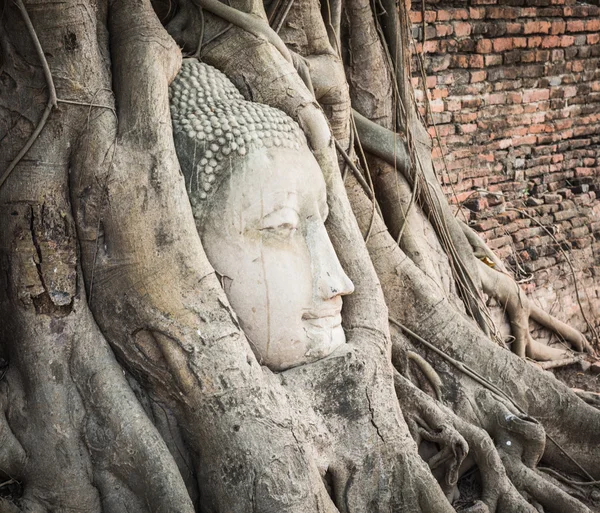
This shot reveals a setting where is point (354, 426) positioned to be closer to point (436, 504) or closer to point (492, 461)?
point (436, 504)

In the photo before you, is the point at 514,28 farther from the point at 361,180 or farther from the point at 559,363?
the point at 361,180

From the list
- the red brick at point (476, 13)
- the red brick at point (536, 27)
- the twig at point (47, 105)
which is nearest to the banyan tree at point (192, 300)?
the twig at point (47, 105)

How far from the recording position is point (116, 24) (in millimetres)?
3023

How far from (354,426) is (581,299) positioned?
13.7 ft

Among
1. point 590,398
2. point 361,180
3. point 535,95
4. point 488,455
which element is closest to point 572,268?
point 535,95

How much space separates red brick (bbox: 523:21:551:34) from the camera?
635cm

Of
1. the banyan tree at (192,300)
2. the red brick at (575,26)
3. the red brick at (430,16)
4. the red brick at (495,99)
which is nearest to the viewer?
the banyan tree at (192,300)

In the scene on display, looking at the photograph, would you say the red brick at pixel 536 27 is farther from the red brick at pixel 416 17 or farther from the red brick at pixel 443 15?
the red brick at pixel 416 17

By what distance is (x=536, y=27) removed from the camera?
6402 millimetres

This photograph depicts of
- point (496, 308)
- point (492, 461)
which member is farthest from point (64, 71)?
point (496, 308)

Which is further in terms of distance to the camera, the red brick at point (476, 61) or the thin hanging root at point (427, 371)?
the red brick at point (476, 61)

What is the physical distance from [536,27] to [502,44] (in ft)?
1.14

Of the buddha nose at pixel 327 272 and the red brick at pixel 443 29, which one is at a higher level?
the red brick at pixel 443 29

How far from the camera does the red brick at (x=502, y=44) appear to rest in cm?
621
